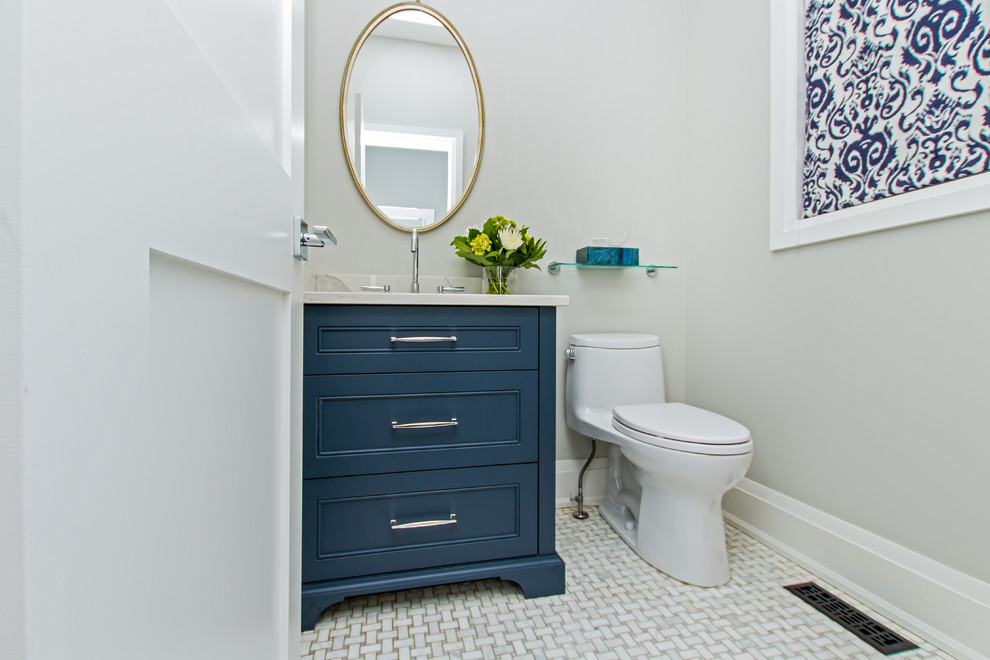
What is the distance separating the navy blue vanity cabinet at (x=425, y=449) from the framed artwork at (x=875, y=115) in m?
0.97

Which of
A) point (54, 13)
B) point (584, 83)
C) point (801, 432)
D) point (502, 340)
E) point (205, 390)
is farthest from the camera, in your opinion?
point (584, 83)

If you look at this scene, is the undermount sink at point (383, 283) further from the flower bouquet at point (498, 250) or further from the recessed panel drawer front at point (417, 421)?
the recessed panel drawer front at point (417, 421)

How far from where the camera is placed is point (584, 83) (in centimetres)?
203

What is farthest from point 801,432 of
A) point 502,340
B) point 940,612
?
point 502,340

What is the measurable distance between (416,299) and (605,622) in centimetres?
101

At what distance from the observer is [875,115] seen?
1.33 meters

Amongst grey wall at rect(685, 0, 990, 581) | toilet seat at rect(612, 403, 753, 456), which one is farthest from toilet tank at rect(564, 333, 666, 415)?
grey wall at rect(685, 0, 990, 581)

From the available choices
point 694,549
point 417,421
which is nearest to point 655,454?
point 694,549

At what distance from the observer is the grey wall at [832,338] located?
3.74 ft

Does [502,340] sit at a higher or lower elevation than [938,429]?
higher

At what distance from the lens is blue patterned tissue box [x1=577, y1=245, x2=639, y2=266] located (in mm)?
1951

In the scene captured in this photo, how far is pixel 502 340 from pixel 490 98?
1126 mm

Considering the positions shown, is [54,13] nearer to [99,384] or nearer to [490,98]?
[99,384]

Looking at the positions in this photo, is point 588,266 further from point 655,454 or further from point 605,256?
point 655,454
